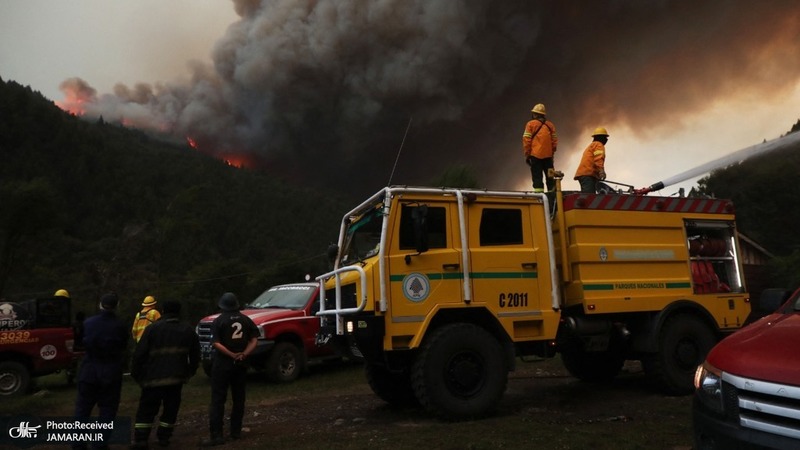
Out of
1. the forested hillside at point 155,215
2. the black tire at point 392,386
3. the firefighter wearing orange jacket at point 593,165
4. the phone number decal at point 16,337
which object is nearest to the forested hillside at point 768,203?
the forested hillside at point 155,215

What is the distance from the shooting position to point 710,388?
11.0 feet

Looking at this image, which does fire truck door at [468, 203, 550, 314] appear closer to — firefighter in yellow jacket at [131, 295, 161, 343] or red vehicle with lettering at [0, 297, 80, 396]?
firefighter in yellow jacket at [131, 295, 161, 343]

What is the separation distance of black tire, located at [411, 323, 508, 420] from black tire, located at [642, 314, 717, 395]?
2.28m

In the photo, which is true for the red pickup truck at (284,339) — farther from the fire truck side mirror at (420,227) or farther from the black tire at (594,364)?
the fire truck side mirror at (420,227)

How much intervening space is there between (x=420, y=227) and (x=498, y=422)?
2.19 metres

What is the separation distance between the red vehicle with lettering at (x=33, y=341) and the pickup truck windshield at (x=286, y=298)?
3418 millimetres

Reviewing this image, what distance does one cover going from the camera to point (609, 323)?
7047 millimetres

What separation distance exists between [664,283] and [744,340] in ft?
13.1

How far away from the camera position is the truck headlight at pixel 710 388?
326 centimetres

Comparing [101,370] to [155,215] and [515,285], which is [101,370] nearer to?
[515,285]

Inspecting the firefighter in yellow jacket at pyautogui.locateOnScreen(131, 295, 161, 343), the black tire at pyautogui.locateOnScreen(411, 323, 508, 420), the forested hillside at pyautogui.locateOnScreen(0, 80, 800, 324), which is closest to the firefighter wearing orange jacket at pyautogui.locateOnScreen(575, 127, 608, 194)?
the black tire at pyautogui.locateOnScreen(411, 323, 508, 420)

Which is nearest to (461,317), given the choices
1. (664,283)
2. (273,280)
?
(664,283)

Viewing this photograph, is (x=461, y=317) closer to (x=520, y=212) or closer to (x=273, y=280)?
(x=520, y=212)

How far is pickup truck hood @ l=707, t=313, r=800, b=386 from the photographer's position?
2975 millimetres
